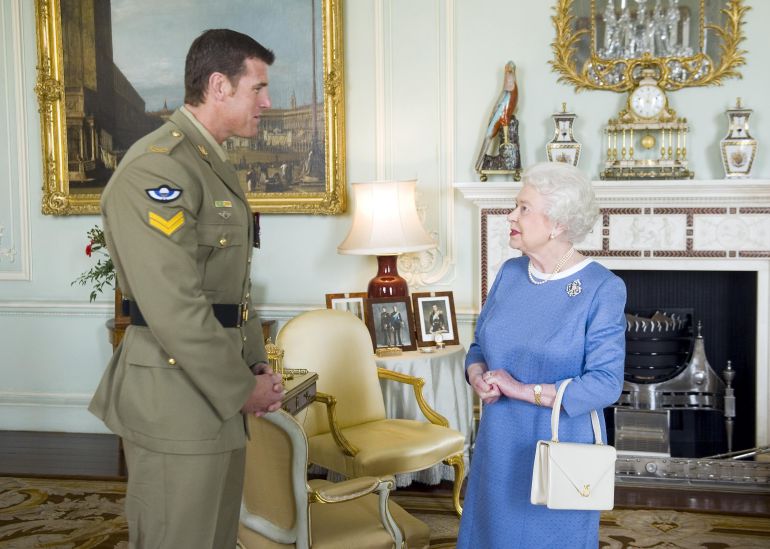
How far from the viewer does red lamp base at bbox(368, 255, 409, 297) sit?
16.2ft

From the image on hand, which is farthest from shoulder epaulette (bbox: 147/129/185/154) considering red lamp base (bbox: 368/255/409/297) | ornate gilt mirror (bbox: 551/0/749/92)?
ornate gilt mirror (bbox: 551/0/749/92)

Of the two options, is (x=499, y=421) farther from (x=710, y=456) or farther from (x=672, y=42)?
(x=672, y=42)

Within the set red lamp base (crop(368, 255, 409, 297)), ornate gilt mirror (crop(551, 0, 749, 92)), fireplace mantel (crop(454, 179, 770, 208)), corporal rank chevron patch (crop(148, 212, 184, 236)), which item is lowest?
red lamp base (crop(368, 255, 409, 297))

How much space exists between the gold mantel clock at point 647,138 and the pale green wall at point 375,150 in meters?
0.10

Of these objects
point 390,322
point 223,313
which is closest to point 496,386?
point 223,313

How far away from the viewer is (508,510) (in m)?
2.49

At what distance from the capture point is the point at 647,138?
201 inches

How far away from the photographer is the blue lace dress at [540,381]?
94.3 inches

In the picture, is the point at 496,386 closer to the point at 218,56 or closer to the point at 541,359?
the point at 541,359

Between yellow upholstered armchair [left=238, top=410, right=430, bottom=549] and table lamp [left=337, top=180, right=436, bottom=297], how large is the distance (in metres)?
2.01

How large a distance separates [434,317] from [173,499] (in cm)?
302

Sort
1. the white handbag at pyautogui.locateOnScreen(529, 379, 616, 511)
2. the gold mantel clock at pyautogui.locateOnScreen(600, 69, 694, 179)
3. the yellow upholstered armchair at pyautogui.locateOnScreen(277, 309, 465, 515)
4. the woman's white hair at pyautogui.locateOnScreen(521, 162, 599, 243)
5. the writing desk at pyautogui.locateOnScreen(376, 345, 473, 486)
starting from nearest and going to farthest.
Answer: the white handbag at pyautogui.locateOnScreen(529, 379, 616, 511), the woman's white hair at pyautogui.locateOnScreen(521, 162, 599, 243), the yellow upholstered armchair at pyautogui.locateOnScreen(277, 309, 465, 515), the writing desk at pyautogui.locateOnScreen(376, 345, 473, 486), the gold mantel clock at pyautogui.locateOnScreen(600, 69, 694, 179)

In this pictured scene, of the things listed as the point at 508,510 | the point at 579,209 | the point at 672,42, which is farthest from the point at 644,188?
the point at 508,510

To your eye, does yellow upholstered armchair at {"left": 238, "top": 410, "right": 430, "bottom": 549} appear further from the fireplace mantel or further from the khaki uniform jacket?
the fireplace mantel
